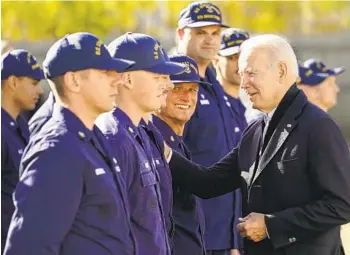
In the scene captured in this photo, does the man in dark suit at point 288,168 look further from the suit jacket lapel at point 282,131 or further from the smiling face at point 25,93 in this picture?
the smiling face at point 25,93

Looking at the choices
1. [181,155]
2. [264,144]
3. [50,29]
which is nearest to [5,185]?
[181,155]

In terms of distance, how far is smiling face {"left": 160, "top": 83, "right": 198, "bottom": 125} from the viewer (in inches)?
252

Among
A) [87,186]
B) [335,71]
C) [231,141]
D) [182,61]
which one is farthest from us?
[335,71]

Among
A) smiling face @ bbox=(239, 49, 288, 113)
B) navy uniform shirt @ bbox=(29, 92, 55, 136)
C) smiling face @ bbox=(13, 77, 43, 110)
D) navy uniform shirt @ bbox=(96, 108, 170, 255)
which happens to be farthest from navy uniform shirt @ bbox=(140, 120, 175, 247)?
smiling face @ bbox=(13, 77, 43, 110)

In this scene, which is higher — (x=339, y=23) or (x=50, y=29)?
(x=50, y=29)

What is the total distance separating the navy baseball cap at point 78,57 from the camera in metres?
4.45

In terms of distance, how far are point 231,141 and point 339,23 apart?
78.9 feet

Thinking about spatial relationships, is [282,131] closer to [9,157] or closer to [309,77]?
[9,157]

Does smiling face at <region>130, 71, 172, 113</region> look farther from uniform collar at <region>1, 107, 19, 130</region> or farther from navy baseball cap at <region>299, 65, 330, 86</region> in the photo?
navy baseball cap at <region>299, 65, 330, 86</region>

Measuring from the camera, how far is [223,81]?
27.6 ft

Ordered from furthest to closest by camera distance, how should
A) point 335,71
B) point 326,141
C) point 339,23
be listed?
1. point 339,23
2. point 335,71
3. point 326,141

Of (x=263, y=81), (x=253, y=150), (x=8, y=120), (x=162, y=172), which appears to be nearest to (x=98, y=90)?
(x=162, y=172)

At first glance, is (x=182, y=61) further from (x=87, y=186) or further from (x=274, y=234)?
(x=87, y=186)

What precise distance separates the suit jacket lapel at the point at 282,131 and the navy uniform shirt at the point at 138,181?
81 centimetres
